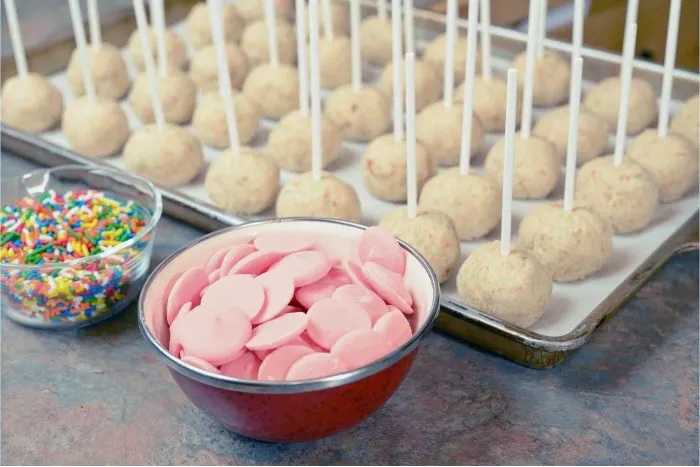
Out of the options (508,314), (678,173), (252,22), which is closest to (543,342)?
(508,314)

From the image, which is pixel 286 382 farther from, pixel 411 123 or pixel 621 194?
pixel 621 194

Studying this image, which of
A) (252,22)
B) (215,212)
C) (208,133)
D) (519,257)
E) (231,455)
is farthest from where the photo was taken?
(252,22)

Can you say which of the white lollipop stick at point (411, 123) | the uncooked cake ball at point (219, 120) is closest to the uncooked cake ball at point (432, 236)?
the white lollipop stick at point (411, 123)

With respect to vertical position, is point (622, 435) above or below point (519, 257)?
below

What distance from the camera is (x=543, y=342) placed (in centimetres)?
102

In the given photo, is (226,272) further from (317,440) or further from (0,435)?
(0,435)

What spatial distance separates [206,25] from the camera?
1943 millimetres

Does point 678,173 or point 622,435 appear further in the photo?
point 678,173

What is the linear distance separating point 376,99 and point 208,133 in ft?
1.03

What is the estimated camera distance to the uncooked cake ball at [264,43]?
6.21ft

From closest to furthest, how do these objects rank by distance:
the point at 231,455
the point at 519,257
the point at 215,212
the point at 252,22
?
the point at 231,455, the point at 519,257, the point at 215,212, the point at 252,22

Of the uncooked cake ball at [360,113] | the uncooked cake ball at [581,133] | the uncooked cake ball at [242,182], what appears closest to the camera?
the uncooked cake ball at [242,182]

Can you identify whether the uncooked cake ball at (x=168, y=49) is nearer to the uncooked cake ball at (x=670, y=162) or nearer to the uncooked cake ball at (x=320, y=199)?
the uncooked cake ball at (x=320, y=199)

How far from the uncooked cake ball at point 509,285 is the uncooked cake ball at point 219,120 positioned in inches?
24.6
